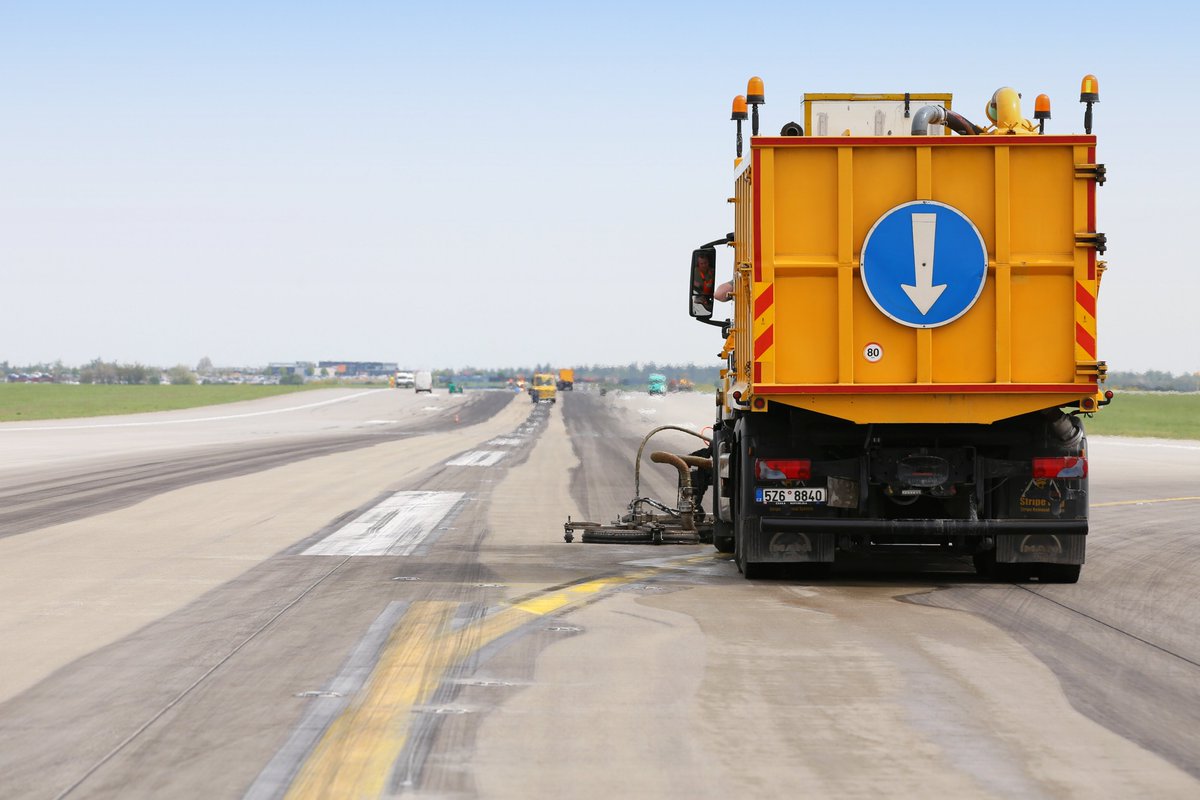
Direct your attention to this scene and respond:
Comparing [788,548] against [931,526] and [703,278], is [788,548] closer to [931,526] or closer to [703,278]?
[931,526]

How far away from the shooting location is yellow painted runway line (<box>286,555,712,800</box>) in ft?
17.7

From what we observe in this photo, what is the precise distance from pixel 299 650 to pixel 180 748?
7.70ft

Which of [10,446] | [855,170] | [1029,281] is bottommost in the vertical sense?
[10,446]

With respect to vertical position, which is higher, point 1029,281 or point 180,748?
point 1029,281

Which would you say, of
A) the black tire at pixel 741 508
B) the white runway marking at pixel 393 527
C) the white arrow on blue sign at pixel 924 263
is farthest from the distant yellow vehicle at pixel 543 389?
the white arrow on blue sign at pixel 924 263

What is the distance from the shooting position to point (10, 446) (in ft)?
124

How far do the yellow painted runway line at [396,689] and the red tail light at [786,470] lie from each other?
5.05 ft

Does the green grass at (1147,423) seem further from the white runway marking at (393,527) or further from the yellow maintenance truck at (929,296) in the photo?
the yellow maintenance truck at (929,296)

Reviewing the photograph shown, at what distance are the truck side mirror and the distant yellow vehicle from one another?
7771cm

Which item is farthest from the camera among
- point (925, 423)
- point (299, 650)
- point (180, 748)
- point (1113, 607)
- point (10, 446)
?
point (10, 446)

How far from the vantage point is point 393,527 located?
16.4m

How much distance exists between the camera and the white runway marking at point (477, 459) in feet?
98.5

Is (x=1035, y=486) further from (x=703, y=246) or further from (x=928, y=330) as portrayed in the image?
(x=703, y=246)

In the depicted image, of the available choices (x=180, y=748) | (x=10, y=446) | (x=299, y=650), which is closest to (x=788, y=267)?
(x=299, y=650)
